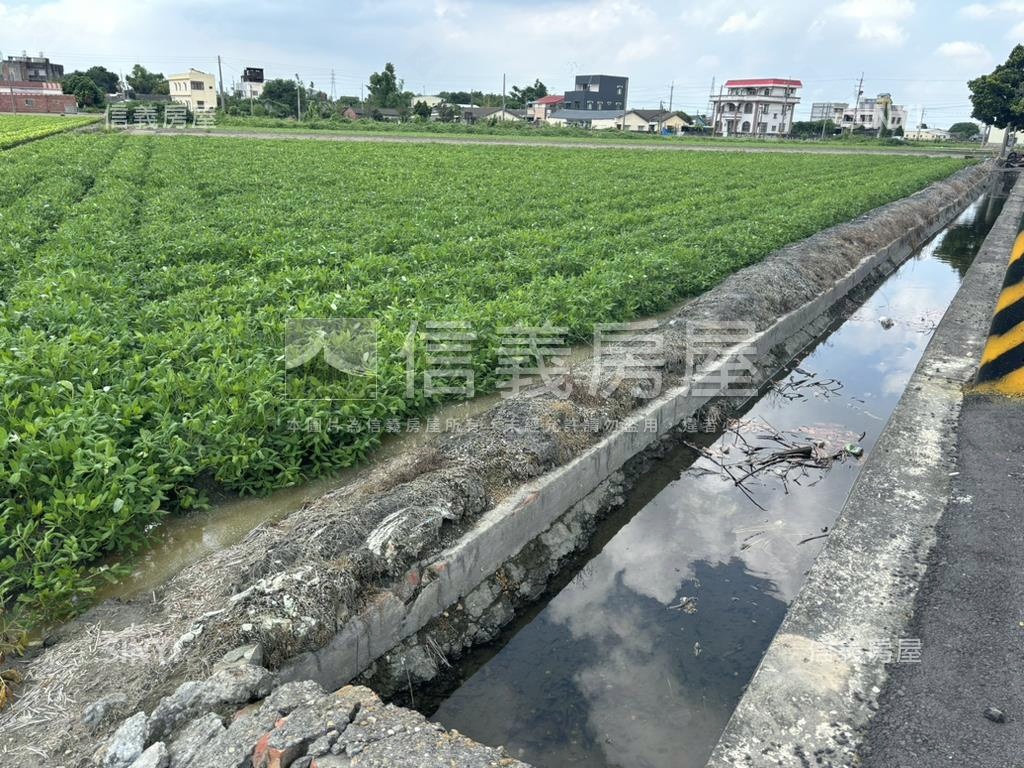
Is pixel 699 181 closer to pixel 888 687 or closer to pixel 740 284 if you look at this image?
pixel 740 284

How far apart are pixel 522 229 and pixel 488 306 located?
16.2 ft

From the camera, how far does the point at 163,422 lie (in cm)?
426

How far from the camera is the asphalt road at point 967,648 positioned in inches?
108

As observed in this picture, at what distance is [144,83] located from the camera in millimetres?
83000

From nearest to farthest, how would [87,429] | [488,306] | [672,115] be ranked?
[87,429] → [488,306] → [672,115]

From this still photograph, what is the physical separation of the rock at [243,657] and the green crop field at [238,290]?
108cm

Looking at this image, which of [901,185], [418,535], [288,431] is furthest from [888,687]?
[901,185]

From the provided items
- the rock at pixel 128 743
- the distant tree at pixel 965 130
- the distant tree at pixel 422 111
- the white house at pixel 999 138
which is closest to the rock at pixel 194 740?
the rock at pixel 128 743

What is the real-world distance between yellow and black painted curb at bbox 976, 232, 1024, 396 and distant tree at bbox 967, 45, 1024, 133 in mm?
44295

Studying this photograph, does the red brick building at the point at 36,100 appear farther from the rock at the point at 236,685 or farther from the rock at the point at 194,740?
the rock at the point at 194,740

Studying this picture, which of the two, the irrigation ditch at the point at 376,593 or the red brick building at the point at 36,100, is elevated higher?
the red brick building at the point at 36,100

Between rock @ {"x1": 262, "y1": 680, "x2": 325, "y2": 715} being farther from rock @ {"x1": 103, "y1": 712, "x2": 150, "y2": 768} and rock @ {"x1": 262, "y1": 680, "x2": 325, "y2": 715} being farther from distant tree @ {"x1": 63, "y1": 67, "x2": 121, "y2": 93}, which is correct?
distant tree @ {"x1": 63, "y1": 67, "x2": 121, "y2": 93}

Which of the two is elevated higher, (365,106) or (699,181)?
(365,106)

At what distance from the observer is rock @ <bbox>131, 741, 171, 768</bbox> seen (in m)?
2.38
